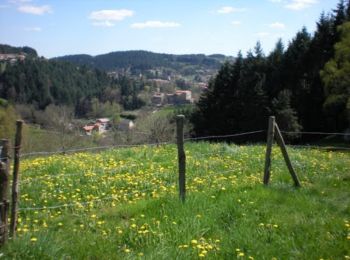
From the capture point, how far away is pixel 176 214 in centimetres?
738

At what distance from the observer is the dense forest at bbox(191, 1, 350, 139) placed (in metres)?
51.1

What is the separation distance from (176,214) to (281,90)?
168ft

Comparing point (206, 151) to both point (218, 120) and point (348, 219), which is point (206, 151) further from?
point (218, 120)

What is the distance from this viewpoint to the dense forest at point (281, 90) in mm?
51094

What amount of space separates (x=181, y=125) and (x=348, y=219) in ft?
11.2

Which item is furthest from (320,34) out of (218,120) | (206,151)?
(206,151)

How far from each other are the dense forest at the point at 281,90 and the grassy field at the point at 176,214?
3704 cm

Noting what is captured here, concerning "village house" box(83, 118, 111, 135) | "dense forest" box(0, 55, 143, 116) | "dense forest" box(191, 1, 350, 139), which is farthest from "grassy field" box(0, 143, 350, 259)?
"dense forest" box(0, 55, 143, 116)

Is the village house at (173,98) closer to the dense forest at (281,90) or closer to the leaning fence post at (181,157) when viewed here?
the dense forest at (281,90)

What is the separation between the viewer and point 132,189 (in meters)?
9.69

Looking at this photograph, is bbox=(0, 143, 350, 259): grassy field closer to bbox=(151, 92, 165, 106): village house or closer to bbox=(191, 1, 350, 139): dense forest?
bbox=(191, 1, 350, 139): dense forest

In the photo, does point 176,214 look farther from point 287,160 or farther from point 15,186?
point 287,160

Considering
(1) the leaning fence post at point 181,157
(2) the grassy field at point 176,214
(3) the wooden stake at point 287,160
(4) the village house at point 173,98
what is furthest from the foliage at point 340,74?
(4) the village house at point 173,98

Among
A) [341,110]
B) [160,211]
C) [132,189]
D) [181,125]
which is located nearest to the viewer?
[160,211]
